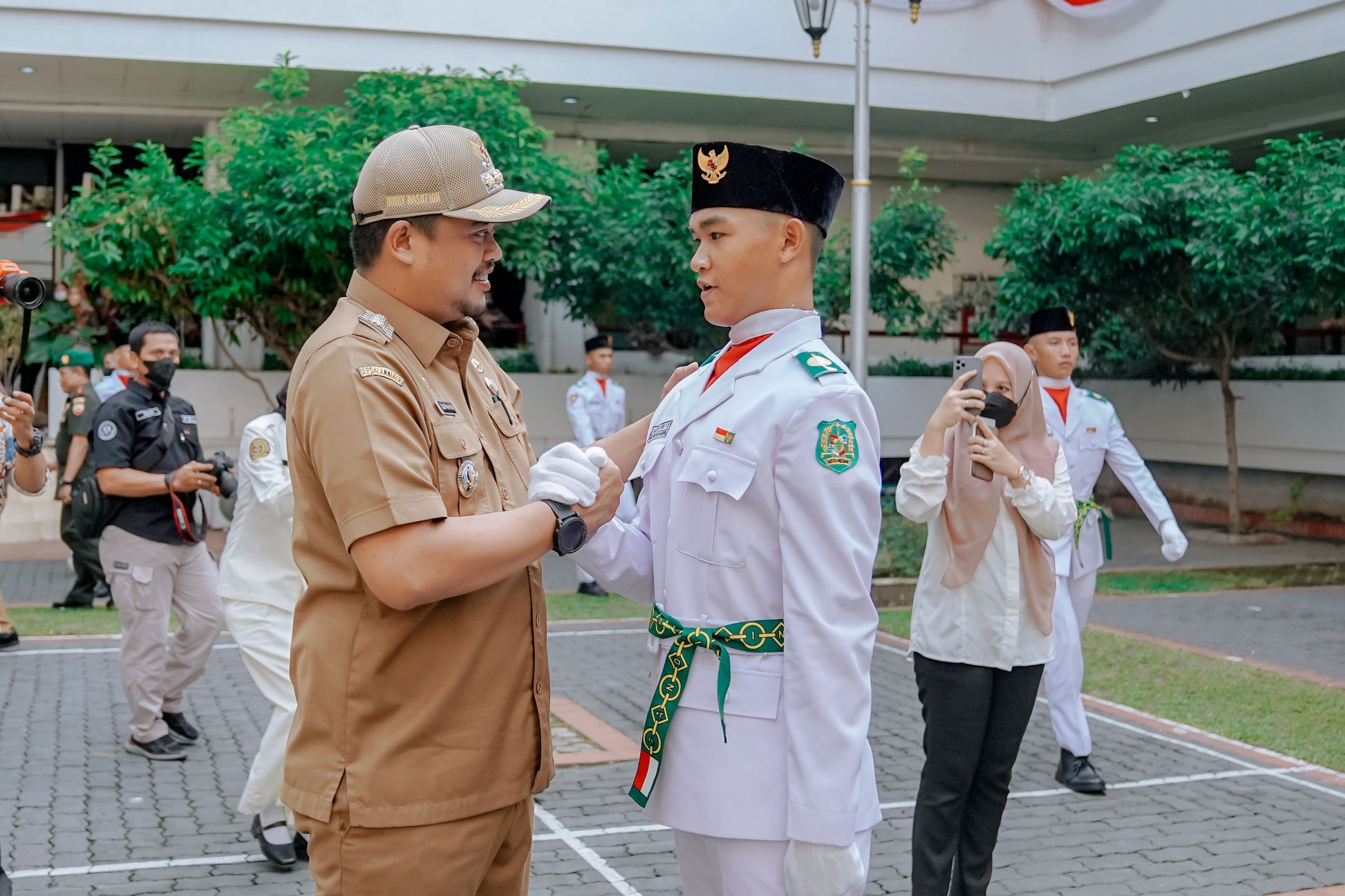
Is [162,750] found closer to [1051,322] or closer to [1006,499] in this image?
[1006,499]

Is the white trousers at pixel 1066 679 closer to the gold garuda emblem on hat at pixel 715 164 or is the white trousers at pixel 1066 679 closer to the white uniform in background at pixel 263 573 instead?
the white uniform in background at pixel 263 573

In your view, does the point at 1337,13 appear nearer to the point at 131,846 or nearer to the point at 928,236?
the point at 928,236

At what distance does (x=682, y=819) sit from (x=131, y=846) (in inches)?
134

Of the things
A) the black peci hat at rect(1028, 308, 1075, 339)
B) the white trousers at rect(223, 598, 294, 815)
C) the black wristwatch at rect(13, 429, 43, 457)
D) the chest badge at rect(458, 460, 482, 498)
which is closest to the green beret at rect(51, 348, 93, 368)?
the black wristwatch at rect(13, 429, 43, 457)

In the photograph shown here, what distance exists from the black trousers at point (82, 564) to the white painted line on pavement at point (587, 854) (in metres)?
6.19

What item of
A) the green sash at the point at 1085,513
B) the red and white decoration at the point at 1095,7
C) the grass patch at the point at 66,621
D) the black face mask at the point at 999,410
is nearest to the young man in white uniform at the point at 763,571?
the black face mask at the point at 999,410

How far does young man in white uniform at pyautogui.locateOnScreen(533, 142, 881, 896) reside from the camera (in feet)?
8.15

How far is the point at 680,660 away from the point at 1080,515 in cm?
405

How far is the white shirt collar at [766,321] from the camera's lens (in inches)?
110

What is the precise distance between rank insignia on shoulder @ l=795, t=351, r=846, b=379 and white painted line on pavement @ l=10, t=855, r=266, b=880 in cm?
346

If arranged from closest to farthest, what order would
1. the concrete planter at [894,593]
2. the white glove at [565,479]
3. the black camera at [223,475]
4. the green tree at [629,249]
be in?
the white glove at [565,479] < the black camera at [223,475] < the concrete planter at [894,593] < the green tree at [629,249]

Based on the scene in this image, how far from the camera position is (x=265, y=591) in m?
5.14

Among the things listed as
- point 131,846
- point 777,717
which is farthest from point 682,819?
point 131,846

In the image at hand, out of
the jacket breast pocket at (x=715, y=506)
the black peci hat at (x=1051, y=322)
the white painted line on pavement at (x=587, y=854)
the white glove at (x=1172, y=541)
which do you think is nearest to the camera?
the jacket breast pocket at (x=715, y=506)
